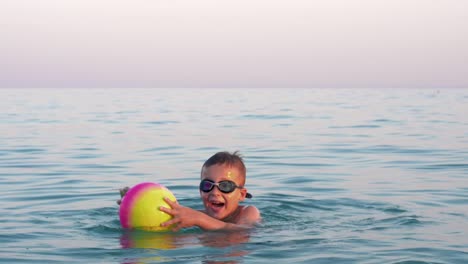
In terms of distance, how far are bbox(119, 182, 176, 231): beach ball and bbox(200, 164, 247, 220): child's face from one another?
1.95ft

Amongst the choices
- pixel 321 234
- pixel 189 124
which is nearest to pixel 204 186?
pixel 321 234

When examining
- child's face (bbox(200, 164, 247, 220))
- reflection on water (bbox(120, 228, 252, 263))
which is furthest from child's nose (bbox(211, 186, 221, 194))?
reflection on water (bbox(120, 228, 252, 263))

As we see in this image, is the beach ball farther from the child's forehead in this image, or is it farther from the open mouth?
the open mouth

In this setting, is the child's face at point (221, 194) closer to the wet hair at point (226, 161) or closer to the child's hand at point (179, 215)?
the wet hair at point (226, 161)

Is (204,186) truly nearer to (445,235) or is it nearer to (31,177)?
(445,235)

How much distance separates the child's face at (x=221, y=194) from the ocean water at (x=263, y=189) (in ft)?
1.11

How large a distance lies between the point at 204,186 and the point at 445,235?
108 inches

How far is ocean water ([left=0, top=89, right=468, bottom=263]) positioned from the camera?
8391 millimetres

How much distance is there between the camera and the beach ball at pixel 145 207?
8617 millimetres

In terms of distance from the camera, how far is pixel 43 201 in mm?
12461

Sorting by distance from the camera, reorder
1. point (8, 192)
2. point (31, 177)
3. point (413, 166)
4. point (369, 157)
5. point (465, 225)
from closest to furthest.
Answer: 1. point (465, 225)
2. point (8, 192)
3. point (31, 177)
4. point (413, 166)
5. point (369, 157)

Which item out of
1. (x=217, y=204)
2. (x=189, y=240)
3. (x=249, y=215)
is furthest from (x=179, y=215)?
(x=249, y=215)

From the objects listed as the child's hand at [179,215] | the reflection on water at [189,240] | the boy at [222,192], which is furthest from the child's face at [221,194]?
the child's hand at [179,215]

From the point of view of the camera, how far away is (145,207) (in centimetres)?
862
